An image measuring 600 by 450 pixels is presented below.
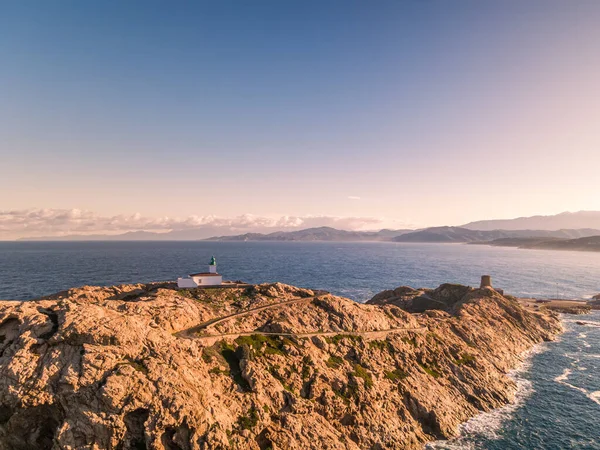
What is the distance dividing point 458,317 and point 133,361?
72699 mm

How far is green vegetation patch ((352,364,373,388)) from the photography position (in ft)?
160

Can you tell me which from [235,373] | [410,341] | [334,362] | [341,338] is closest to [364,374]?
[334,362]

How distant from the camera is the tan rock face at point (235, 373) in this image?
106 feet

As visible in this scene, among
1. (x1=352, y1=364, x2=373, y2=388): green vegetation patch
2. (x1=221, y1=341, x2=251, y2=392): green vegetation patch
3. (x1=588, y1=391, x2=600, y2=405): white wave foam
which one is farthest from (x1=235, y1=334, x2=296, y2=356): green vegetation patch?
(x1=588, y1=391, x2=600, y2=405): white wave foam

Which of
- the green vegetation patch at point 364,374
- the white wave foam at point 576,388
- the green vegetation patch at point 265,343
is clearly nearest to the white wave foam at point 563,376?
the white wave foam at point 576,388

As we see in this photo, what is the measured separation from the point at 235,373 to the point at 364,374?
2163 cm

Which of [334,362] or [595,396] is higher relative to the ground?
[334,362]

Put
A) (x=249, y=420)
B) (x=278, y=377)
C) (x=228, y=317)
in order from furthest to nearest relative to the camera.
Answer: (x=228, y=317), (x=278, y=377), (x=249, y=420)

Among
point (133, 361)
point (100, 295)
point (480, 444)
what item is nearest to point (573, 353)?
point (480, 444)

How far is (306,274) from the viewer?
179375 mm

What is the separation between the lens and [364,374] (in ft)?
165

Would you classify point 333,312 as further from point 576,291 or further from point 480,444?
point 576,291

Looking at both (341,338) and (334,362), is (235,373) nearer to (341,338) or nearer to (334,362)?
(334,362)

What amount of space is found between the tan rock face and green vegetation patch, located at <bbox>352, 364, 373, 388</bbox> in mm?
203
